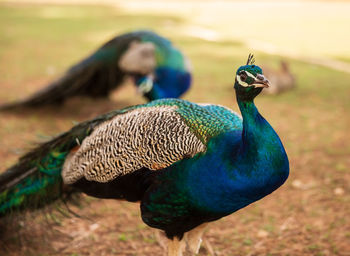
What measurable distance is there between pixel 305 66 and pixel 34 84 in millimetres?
4522

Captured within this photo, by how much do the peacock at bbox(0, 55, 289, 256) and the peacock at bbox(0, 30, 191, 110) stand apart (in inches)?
79.3

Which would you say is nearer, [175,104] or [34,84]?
[175,104]

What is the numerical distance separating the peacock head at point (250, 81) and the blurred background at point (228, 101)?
1201 millimetres

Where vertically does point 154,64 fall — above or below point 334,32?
above

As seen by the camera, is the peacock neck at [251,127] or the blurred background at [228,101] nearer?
the peacock neck at [251,127]

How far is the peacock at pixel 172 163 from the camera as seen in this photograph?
2.16 meters

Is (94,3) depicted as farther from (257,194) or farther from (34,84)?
(257,194)

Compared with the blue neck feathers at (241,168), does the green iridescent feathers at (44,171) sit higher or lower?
lower

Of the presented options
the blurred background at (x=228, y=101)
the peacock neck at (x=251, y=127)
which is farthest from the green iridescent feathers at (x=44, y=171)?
the peacock neck at (x=251, y=127)

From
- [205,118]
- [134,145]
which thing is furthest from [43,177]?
[205,118]

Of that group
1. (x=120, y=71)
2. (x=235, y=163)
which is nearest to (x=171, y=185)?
(x=235, y=163)

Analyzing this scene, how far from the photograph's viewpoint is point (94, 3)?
17.6 m

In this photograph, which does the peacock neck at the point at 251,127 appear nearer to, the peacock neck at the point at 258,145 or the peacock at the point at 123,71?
the peacock neck at the point at 258,145

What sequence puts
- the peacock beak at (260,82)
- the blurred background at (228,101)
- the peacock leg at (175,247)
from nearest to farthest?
the peacock beak at (260,82) < the peacock leg at (175,247) < the blurred background at (228,101)
